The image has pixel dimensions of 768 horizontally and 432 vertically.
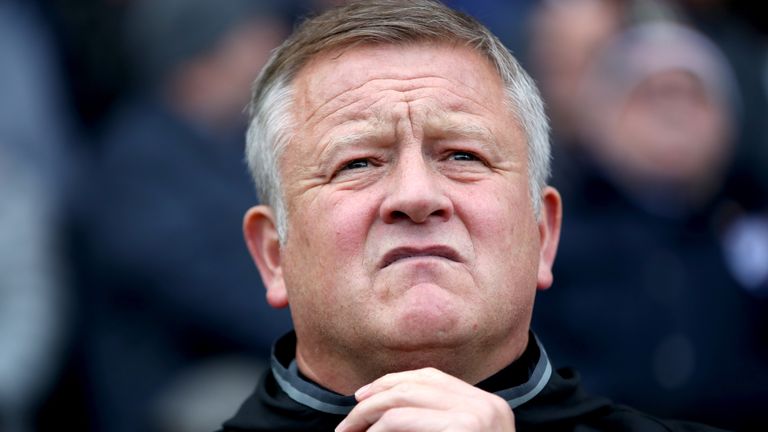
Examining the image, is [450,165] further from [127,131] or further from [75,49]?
[75,49]

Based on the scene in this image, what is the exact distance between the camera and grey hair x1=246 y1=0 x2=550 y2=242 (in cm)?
427

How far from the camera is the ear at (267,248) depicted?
4.43 metres

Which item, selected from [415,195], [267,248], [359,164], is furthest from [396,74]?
[267,248]

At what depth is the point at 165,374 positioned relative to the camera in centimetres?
688

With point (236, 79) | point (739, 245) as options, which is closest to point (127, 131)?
point (236, 79)

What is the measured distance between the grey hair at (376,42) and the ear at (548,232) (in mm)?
95

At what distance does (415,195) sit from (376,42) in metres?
0.57

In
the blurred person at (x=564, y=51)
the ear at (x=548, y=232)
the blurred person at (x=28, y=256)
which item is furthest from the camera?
the blurred person at (x=564, y=51)

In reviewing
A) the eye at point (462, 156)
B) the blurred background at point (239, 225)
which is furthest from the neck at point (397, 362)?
the blurred background at point (239, 225)

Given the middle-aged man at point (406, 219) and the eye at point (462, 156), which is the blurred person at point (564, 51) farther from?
the eye at point (462, 156)

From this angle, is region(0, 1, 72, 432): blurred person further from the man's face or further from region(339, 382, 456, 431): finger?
region(339, 382, 456, 431): finger

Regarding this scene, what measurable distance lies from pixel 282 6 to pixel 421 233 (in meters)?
4.37

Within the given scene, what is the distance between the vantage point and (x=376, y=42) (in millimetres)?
4258

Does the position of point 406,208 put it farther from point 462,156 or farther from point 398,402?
point 398,402
